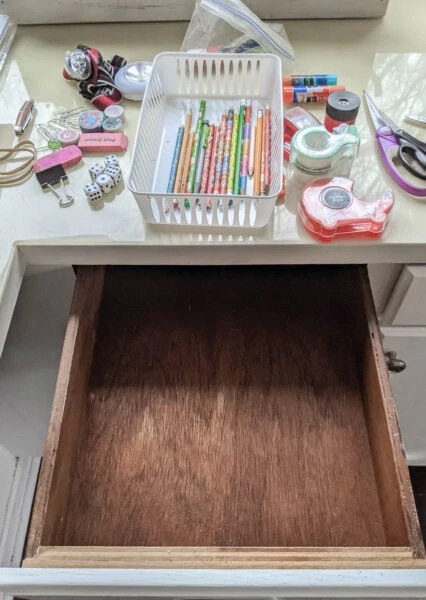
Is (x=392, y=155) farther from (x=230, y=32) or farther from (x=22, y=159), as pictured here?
(x=22, y=159)

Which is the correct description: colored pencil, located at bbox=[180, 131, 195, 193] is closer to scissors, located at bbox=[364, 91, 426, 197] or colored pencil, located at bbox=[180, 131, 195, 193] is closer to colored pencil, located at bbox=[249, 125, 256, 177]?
colored pencil, located at bbox=[249, 125, 256, 177]

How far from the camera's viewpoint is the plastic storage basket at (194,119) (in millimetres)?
588

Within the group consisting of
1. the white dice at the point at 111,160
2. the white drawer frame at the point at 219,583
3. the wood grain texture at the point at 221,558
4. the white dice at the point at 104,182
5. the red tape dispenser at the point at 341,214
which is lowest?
the white drawer frame at the point at 219,583

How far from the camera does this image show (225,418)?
0.69 m

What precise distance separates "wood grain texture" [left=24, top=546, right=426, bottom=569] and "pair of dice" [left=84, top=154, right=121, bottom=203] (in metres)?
0.39

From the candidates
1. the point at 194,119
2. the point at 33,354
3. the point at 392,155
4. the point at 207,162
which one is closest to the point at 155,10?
the point at 194,119

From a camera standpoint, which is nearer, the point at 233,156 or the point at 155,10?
the point at 233,156

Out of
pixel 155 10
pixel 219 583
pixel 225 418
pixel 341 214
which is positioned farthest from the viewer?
pixel 155 10

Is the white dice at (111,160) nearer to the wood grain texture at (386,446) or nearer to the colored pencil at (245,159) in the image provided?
the colored pencil at (245,159)

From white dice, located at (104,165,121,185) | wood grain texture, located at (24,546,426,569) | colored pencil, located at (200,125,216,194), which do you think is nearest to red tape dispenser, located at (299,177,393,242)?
colored pencil, located at (200,125,216,194)

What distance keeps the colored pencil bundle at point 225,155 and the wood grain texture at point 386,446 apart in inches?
8.9

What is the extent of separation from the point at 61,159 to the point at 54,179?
30 mm

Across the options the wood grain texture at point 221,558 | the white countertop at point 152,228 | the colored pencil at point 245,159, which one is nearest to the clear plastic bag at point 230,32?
the white countertop at point 152,228

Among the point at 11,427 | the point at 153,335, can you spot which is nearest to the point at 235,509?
the point at 153,335
